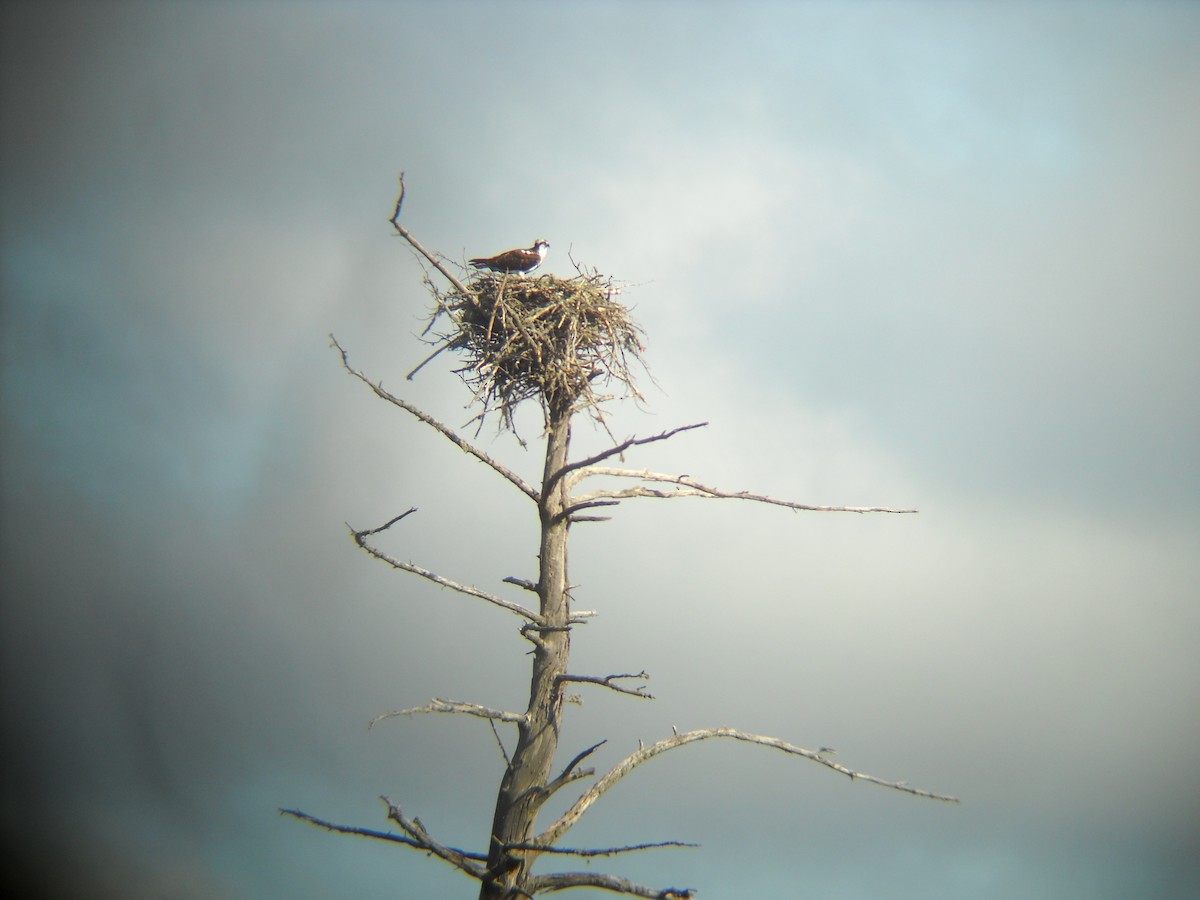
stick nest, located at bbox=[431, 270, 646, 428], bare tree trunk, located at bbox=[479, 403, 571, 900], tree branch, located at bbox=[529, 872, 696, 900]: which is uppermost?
stick nest, located at bbox=[431, 270, 646, 428]

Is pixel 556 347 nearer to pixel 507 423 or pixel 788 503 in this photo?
pixel 507 423

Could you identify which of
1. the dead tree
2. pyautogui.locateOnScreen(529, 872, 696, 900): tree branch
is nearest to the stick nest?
the dead tree

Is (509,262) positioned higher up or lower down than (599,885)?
higher up

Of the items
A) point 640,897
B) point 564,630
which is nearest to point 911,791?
point 640,897

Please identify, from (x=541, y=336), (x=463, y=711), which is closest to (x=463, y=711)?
(x=463, y=711)

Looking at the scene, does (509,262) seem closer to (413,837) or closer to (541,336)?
(541,336)

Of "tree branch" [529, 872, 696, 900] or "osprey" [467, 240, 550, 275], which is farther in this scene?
"osprey" [467, 240, 550, 275]

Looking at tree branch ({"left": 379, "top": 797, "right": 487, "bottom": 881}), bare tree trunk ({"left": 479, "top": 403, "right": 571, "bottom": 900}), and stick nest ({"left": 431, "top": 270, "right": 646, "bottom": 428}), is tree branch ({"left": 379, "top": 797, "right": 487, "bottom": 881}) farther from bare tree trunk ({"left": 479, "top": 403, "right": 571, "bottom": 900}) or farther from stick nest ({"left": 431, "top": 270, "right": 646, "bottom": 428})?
stick nest ({"left": 431, "top": 270, "right": 646, "bottom": 428})

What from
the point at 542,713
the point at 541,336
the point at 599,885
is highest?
the point at 541,336

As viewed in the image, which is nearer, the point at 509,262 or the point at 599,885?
the point at 599,885
